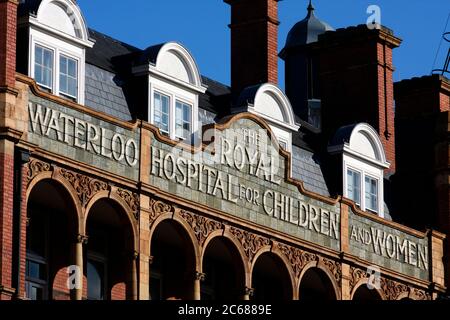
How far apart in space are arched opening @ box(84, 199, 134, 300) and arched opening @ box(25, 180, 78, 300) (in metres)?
1.10

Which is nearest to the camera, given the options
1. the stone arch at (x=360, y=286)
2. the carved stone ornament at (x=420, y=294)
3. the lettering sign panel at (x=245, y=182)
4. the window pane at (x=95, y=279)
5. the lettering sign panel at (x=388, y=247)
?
the window pane at (x=95, y=279)

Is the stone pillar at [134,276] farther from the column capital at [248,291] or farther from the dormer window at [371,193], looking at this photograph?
the dormer window at [371,193]

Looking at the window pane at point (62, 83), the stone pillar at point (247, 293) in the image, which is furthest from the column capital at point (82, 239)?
the stone pillar at point (247, 293)

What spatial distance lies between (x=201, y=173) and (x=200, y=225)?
1.31 metres

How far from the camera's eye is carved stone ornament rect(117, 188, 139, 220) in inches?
1971

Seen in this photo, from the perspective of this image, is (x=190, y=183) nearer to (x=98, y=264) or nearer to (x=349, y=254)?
(x=98, y=264)

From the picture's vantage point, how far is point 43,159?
4753 cm

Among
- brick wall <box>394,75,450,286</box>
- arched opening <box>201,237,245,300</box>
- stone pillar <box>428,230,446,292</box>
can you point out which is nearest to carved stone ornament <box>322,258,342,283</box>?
arched opening <box>201,237,245,300</box>

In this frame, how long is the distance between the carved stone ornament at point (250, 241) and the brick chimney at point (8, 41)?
900 centimetres

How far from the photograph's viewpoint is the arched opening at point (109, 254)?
5028 centimetres

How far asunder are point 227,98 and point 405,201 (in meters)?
8.69

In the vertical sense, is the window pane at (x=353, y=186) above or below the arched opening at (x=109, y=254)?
above
